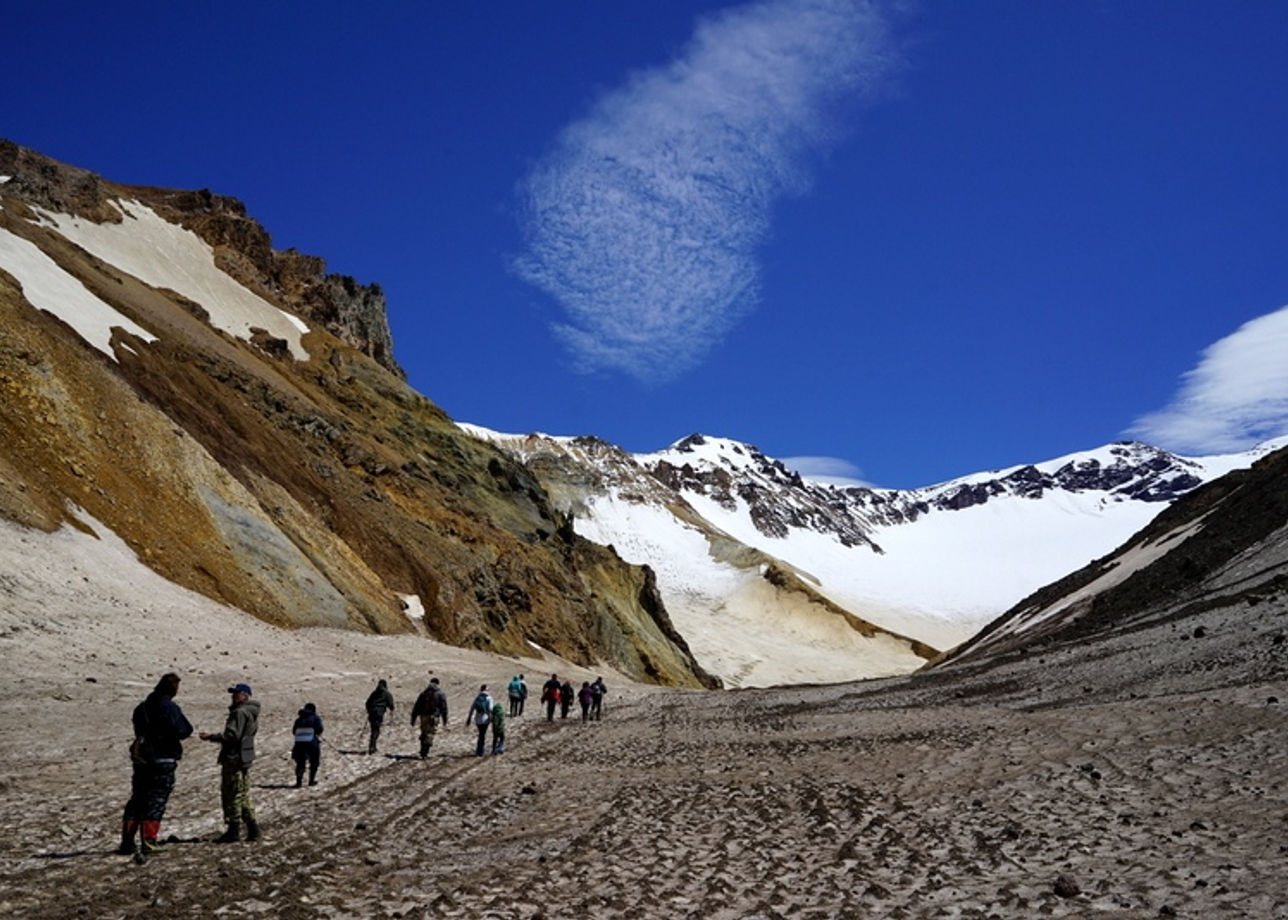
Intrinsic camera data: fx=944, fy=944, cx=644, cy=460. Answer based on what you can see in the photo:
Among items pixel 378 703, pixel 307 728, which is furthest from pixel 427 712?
pixel 307 728

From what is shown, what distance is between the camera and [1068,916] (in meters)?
9.09

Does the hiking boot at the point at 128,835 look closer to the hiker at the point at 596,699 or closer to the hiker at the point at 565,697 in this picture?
the hiker at the point at 565,697

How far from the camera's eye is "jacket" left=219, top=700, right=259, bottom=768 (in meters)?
12.5

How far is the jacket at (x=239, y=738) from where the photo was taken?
491 inches

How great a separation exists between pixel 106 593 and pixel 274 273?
76.7 meters

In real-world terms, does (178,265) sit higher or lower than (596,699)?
higher

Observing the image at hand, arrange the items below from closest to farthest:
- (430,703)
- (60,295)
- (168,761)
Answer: (168,761) → (430,703) → (60,295)

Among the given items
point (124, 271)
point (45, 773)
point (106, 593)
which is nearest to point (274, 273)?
point (124, 271)

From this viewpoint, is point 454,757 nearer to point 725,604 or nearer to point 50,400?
point 50,400

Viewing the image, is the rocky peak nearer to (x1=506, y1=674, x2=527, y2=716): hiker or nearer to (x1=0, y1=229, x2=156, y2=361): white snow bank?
(x1=0, y1=229, x2=156, y2=361): white snow bank

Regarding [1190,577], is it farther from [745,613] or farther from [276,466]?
[745,613]

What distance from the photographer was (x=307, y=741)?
16562 millimetres

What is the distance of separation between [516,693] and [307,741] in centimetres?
1745

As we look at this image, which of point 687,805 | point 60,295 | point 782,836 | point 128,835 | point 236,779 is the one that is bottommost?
point 782,836
